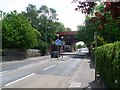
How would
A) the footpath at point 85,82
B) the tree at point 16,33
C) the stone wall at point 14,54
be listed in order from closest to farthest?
the footpath at point 85,82
the stone wall at point 14,54
the tree at point 16,33

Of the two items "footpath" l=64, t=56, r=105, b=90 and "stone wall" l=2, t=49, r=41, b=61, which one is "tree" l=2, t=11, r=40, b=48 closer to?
"stone wall" l=2, t=49, r=41, b=61

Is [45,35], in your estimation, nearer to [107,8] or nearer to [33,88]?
[33,88]

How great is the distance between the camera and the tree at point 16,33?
2233 inches

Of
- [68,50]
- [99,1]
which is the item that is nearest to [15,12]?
[99,1]

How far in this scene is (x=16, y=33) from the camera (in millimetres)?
57594

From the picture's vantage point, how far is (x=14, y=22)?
6088 cm

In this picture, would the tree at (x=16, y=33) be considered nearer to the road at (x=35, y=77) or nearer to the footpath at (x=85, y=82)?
the road at (x=35, y=77)

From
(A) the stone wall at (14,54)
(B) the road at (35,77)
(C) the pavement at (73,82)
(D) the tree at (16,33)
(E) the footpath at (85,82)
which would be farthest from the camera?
(D) the tree at (16,33)

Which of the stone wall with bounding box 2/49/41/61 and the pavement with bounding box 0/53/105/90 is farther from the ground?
the stone wall with bounding box 2/49/41/61

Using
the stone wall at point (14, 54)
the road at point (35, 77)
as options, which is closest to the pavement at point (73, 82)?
the road at point (35, 77)

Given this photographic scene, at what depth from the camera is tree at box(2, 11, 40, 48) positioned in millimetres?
56713

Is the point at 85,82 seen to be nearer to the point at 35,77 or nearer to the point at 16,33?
the point at 35,77

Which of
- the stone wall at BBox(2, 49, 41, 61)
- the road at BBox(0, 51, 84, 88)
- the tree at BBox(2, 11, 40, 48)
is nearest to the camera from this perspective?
the road at BBox(0, 51, 84, 88)

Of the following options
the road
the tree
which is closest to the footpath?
the road
